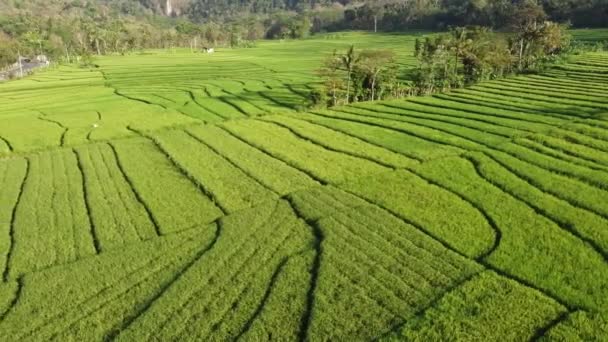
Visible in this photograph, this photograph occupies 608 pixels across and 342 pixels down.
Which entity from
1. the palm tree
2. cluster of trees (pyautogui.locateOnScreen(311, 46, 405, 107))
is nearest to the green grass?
cluster of trees (pyautogui.locateOnScreen(311, 46, 405, 107))

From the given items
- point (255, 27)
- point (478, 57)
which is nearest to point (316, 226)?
point (478, 57)

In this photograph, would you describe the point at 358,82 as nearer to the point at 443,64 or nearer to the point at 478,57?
the point at 443,64

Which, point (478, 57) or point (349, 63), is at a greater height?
point (349, 63)

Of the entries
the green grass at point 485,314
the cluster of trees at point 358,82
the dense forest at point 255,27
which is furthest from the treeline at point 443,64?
the dense forest at point 255,27

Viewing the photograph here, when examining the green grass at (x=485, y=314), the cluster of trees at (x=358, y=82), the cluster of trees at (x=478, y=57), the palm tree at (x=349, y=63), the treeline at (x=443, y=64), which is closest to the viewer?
the green grass at (x=485, y=314)

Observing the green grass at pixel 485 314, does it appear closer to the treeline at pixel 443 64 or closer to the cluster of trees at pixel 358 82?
the treeline at pixel 443 64

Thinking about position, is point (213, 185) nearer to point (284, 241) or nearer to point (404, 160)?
point (284, 241)

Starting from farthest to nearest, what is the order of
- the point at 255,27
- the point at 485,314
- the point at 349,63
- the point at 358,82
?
the point at 255,27
the point at 358,82
the point at 349,63
the point at 485,314
